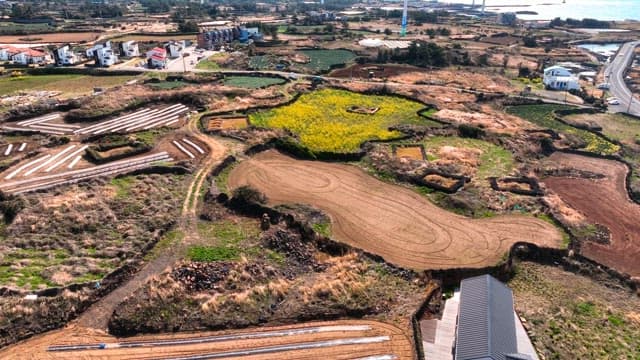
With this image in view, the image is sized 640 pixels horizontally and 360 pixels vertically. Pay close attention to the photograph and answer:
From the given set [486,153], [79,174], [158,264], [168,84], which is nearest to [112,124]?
[79,174]

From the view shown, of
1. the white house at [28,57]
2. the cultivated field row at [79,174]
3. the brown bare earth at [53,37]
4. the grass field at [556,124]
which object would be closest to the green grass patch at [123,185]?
the cultivated field row at [79,174]

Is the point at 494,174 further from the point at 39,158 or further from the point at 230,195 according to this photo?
the point at 39,158

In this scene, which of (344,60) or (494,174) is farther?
(344,60)

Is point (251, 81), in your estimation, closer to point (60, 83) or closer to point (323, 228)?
point (60, 83)

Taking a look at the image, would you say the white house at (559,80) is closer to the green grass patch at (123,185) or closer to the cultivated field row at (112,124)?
the cultivated field row at (112,124)

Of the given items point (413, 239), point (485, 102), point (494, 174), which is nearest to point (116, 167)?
point (413, 239)

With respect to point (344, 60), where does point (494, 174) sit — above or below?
below
